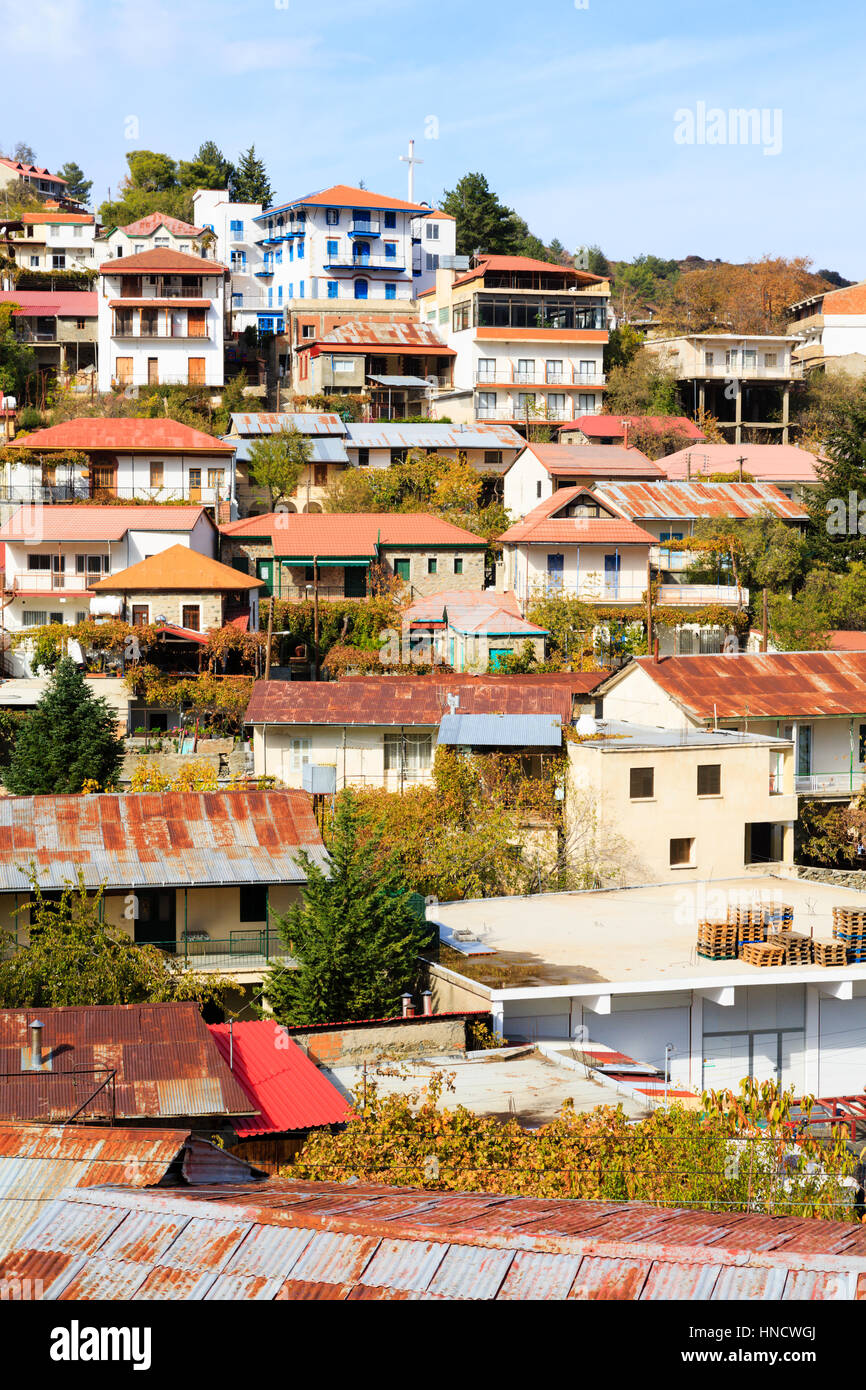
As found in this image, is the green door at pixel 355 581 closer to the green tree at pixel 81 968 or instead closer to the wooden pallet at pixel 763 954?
the wooden pallet at pixel 763 954

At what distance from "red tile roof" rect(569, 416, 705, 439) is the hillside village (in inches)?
13.3

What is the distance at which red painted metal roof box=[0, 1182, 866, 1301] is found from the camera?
572 cm

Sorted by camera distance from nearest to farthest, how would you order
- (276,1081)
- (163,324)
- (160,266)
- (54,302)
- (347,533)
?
(276,1081) < (347,533) < (160,266) < (163,324) < (54,302)

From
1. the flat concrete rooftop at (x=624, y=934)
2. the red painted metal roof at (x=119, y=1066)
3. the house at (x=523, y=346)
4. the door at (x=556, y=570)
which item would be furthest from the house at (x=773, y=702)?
the house at (x=523, y=346)

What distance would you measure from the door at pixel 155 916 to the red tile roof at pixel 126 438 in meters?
27.0

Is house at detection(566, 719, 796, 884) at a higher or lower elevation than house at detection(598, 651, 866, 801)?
lower

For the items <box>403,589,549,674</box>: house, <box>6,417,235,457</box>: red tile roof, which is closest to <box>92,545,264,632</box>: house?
<box>403,589,549,674</box>: house

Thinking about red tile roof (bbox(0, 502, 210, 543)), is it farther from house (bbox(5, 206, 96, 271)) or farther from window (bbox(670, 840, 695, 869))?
house (bbox(5, 206, 96, 271))

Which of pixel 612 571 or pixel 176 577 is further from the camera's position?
pixel 612 571

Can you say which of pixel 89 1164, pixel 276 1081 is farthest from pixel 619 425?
pixel 89 1164

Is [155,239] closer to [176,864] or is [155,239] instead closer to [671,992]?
[176,864]

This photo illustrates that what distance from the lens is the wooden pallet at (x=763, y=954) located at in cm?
2256

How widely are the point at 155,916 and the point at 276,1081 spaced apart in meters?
7.40

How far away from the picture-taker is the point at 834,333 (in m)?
69.6
